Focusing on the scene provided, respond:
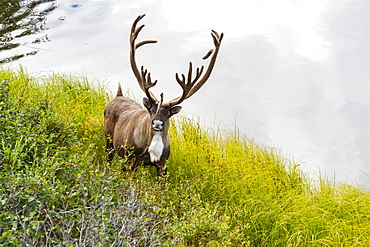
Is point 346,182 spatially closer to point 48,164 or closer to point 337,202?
point 337,202

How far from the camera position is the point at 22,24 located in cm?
1316

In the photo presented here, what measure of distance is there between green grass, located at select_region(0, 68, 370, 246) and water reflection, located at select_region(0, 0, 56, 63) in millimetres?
4140

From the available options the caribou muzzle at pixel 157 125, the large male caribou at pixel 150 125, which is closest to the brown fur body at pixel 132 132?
the large male caribou at pixel 150 125

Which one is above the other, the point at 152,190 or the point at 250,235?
the point at 152,190

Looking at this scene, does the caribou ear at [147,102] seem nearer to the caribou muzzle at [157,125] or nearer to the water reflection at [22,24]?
the caribou muzzle at [157,125]

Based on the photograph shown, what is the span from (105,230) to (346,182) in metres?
3.60

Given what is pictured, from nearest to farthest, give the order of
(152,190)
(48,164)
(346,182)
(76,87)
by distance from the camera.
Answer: (48,164)
(152,190)
(346,182)
(76,87)

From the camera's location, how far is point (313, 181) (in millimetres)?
6070

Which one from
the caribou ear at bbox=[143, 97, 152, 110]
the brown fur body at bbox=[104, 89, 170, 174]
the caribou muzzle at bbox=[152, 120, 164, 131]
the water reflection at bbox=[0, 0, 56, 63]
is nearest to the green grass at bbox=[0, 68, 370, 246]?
the brown fur body at bbox=[104, 89, 170, 174]

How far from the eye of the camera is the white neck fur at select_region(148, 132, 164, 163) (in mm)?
4891

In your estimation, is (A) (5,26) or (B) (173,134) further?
(A) (5,26)

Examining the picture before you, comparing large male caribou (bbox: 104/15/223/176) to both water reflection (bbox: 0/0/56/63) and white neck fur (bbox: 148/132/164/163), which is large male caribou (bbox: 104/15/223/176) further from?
water reflection (bbox: 0/0/56/63)

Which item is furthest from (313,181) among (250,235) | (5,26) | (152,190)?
(5,26)

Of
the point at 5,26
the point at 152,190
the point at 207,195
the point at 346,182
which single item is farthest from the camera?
the point at 5,26
